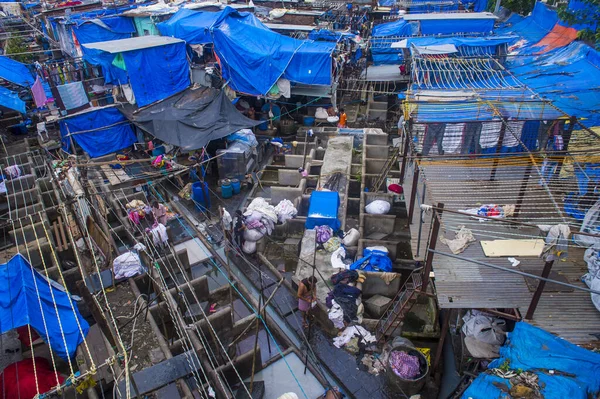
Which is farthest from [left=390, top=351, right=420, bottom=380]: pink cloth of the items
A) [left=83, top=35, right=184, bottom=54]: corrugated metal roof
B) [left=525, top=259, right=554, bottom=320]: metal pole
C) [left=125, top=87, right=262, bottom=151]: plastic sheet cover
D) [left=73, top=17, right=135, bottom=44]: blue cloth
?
[left=73, top=17, right=135, bottom=44]: blue cloth

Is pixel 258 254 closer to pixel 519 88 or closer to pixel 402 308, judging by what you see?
pixel 402 308

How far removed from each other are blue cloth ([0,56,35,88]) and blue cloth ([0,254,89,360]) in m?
21.1

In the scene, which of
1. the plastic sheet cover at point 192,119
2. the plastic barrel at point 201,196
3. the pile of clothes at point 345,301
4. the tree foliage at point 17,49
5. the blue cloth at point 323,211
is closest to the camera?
the pile of clothes at point 345,301

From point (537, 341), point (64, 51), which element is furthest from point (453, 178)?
point (64, 51)

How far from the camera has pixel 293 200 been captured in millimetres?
21047

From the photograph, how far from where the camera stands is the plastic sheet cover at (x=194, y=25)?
27.1 metres

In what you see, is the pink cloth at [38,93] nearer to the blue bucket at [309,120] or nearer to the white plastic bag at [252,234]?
the blue bucket at [309,120]

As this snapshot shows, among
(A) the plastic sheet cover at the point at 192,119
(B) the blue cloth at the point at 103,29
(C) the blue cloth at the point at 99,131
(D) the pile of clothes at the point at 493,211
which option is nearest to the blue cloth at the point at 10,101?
(C) the blue cloth at the point at 99,131

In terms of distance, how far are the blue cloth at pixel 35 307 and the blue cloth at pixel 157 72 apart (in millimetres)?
16672

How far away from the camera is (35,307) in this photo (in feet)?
37.8

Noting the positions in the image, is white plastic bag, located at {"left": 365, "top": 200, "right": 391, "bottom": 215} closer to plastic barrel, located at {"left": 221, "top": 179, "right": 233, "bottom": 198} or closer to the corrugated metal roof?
plastic barrel, located at {"left": 221, "top": 179, "right": 233, "bottom": 198}

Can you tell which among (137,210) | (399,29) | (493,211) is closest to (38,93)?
(137,210)

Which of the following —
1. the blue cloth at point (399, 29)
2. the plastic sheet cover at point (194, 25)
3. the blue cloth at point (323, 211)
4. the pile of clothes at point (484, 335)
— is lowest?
the blue cloth at point (323, 211)

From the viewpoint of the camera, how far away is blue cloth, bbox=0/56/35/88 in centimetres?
2661
